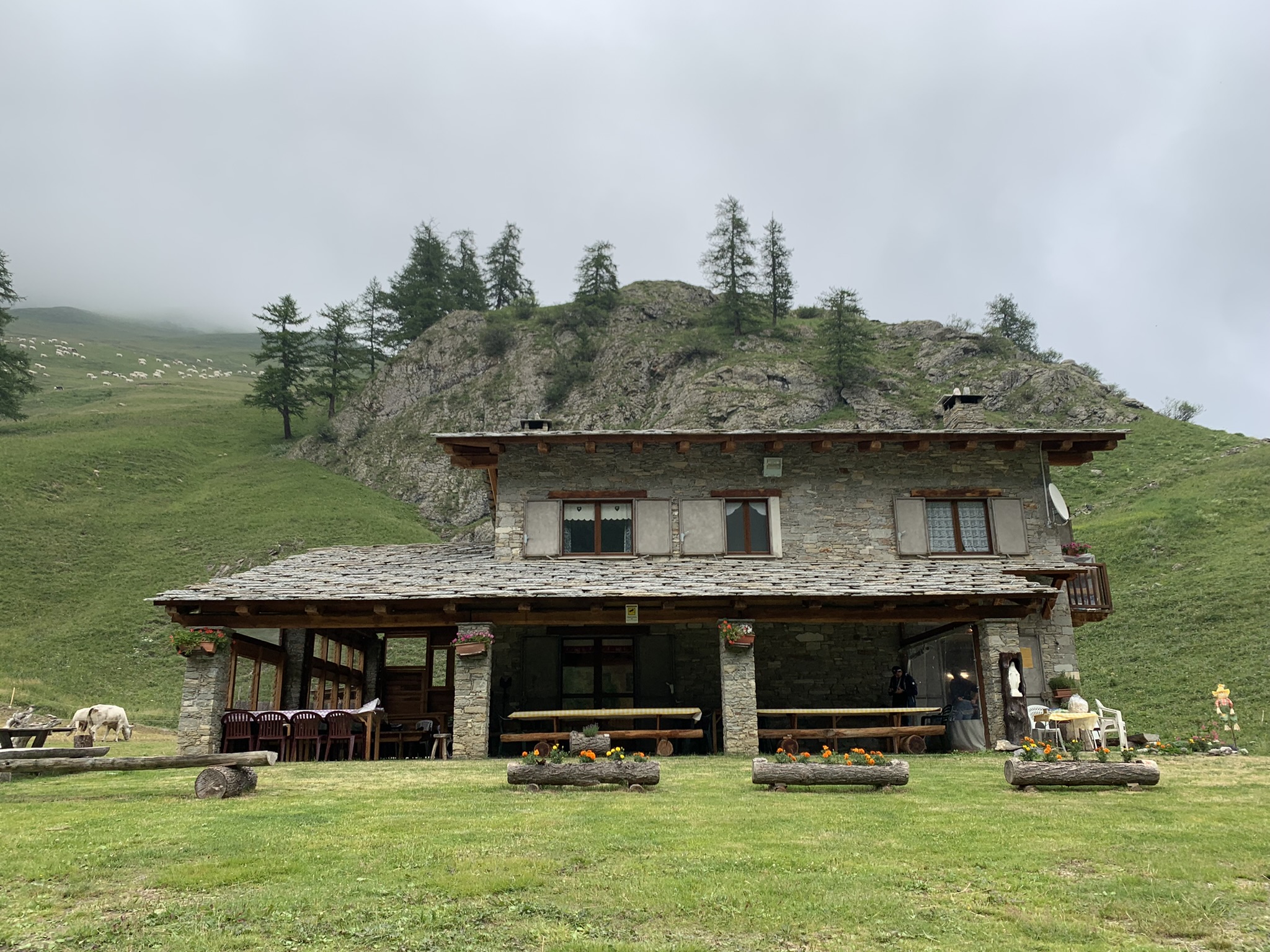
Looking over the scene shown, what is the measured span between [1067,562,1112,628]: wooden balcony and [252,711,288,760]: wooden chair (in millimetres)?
16264

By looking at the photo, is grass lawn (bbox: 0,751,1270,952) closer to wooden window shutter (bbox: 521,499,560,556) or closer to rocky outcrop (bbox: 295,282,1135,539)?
wooden window shutter (bbox: 521,499,560,556)

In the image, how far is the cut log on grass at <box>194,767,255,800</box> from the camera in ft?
31.2

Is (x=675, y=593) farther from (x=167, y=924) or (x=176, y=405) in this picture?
(x=176, y=405)

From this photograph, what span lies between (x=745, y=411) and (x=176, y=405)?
156 ft

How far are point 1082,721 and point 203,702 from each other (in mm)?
14578

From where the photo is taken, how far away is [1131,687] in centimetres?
2517

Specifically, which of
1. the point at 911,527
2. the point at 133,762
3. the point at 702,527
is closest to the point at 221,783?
the point at 133,762

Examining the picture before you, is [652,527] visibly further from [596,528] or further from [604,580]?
[604,580]

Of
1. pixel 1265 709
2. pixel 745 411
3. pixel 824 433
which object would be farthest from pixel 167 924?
pixel 745 411

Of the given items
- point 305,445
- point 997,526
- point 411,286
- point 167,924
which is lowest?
point 167,924

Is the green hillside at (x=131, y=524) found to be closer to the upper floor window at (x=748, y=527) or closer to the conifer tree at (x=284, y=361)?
the conifer tree at (x=284, y=361)

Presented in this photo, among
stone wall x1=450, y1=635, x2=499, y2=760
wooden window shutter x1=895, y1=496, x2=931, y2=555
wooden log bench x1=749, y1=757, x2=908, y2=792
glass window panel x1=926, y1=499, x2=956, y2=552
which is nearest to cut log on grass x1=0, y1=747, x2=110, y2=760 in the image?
stone wall x1=450, y1=635, x2=499, y2=760

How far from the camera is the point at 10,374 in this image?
2239 inches

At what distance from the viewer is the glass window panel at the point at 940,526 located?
19156 mm
